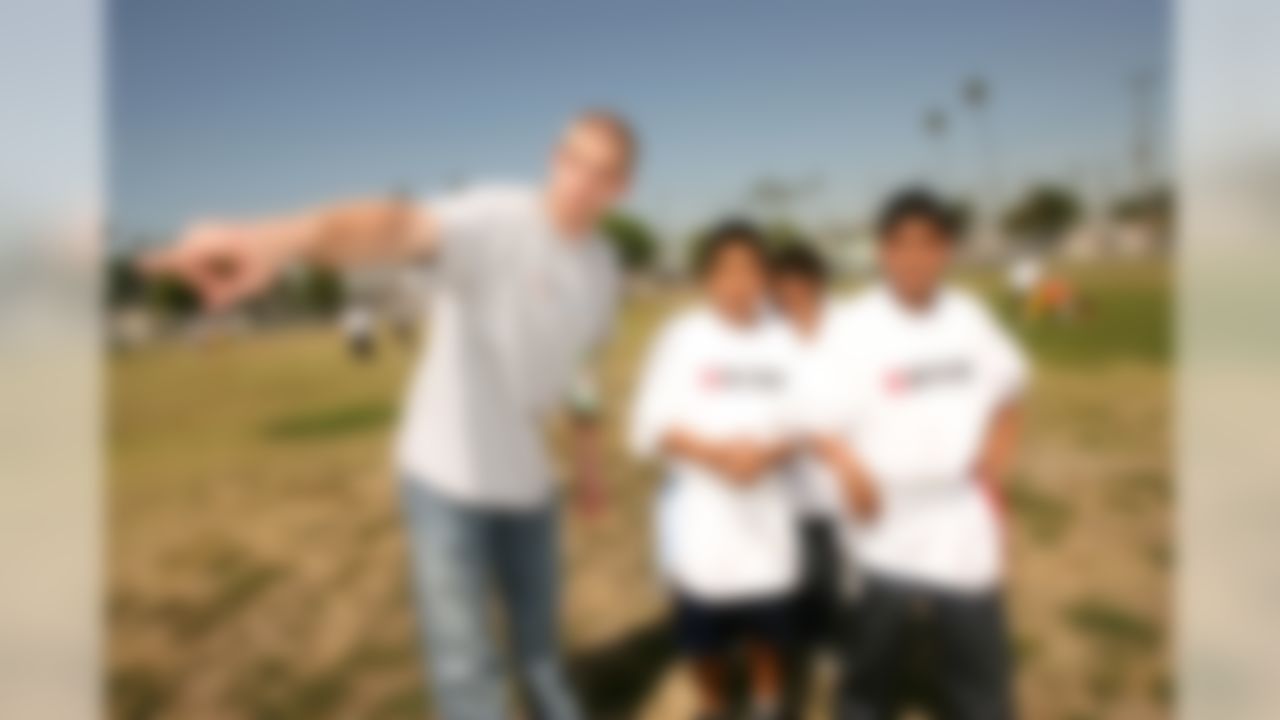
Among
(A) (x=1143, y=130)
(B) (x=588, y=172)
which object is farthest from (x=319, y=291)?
(A) (x=1143, y=130)

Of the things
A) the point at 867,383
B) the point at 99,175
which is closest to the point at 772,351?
the point at 867,383

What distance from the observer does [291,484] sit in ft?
8.77

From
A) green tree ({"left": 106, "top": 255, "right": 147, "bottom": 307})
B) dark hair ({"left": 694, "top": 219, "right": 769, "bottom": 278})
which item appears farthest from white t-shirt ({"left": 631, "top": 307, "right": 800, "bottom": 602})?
green tree ({"left": 106, "top": 255, "right": 147, "bottom": 307})

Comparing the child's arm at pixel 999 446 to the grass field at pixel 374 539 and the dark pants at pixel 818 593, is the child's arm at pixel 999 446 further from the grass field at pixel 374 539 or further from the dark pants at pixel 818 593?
the dark pants at pixel 818 593

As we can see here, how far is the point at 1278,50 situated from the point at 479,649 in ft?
6.69

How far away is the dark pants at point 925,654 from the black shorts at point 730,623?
14 cm

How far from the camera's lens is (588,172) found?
253 centimetres

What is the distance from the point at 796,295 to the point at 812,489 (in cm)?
40

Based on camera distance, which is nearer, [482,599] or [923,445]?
[923,445]

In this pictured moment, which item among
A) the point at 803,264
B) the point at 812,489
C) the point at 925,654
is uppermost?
the point at 803,264

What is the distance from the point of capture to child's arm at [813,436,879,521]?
2.48 metres

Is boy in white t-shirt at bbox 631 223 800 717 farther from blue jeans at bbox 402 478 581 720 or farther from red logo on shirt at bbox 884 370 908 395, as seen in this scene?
blue jeans at bbox 402 478 581 720

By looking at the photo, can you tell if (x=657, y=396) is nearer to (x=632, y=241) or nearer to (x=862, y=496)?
(x=632, y=241)

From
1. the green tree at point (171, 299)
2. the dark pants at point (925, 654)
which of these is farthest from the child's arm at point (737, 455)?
the green tree at point (171, 299)
